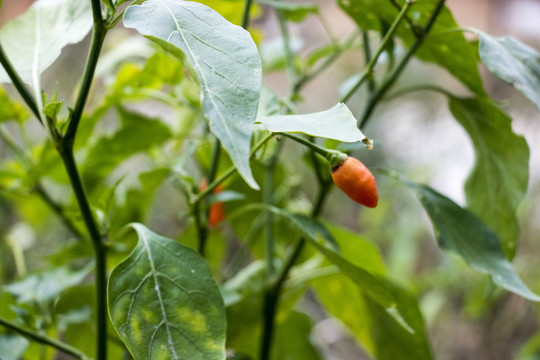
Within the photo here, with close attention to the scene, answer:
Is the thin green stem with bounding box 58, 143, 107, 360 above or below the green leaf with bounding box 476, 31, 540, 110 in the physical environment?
below

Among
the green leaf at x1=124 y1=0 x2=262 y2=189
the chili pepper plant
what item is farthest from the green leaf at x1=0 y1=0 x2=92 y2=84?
the green leaf at x1=124 y1=0 x2=262 y2=189

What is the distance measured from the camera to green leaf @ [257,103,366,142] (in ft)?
0.87

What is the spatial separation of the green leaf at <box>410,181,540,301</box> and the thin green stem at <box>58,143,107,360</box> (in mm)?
271

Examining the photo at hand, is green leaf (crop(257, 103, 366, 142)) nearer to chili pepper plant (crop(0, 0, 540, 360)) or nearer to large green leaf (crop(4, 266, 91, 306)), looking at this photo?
chili pepper plant (crop(0, 0, 540, 360))

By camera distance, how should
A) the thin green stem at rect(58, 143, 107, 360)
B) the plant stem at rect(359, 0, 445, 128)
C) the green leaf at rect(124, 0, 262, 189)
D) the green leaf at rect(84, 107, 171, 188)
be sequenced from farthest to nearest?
the green leaf at rect(84, 107, 171, 188) → the plant stem at rect(359, 0, 445, 128) → the thin green stem at rect(58, 143, 107, 360) → the green leaf at rect(124, 0, 262, 189)

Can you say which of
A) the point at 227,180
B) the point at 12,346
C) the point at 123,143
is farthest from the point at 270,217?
the point at 12,346

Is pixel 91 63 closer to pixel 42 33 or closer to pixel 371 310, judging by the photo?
pixel 42 33

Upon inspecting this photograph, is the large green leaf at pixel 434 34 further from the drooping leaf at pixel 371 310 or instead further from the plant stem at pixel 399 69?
the drooping leaf at pixel 371 310

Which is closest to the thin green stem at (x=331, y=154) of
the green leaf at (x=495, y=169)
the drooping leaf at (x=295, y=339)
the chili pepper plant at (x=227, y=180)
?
the chili pepper plant at (x=227, y=180)

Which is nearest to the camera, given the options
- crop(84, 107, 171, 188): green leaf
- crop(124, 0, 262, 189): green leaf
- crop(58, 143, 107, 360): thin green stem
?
crop(124, 0, 262, 189): green leaf

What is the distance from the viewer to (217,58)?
280mm

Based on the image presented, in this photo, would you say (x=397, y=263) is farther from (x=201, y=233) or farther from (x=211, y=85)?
(x=211, y=85)

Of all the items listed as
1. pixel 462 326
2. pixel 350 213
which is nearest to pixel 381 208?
pixel 462 326

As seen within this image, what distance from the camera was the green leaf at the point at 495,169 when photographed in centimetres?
49
